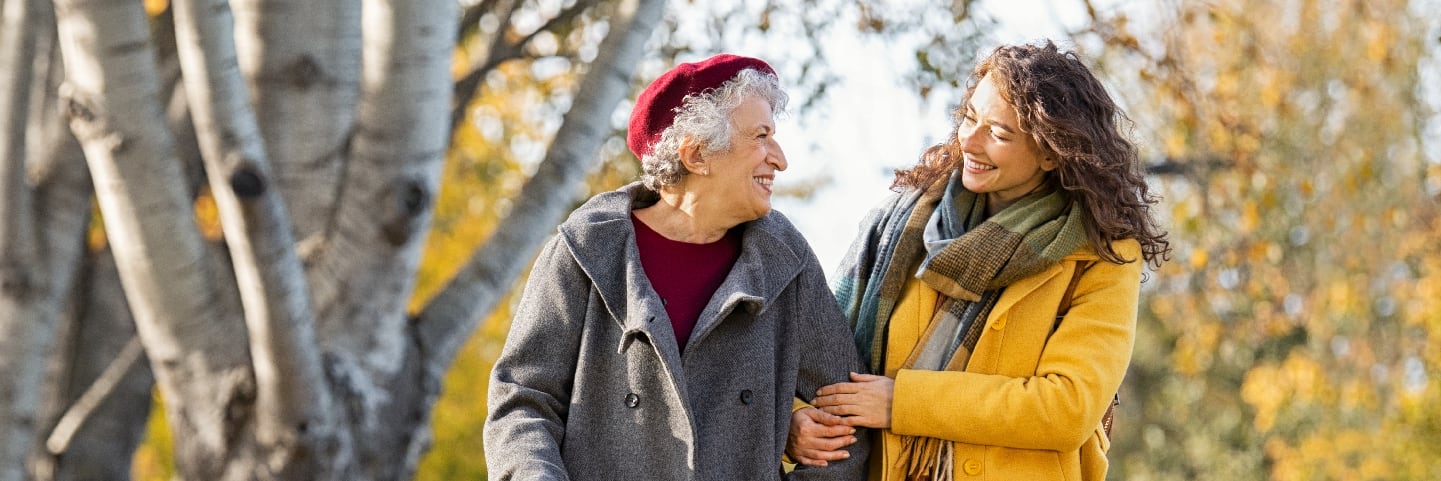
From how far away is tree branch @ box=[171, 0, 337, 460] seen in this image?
14.6ft

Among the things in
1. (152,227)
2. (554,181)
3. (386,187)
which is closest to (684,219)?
(152,227)

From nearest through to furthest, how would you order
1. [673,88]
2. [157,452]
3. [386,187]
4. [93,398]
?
[673,88] < [386,187] < [93,398] < [157,452]

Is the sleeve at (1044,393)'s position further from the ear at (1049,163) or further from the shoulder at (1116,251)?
the ear at (1049,163)

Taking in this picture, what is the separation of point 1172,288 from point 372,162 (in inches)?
255

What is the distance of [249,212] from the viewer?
4492 mm

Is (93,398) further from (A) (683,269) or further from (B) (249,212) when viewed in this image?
(A) (683,269)

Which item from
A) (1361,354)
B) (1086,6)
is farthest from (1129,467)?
(1086,6)

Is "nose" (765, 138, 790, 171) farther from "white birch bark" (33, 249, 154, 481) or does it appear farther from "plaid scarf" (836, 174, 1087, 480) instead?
"white birch bark" (33, 249, 154, 481)

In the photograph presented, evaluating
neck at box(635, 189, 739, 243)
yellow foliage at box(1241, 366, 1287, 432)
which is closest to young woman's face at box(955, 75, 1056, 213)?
neck at box(635, 189, 739, 243)

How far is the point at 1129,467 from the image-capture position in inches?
821

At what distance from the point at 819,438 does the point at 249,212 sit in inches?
76.0

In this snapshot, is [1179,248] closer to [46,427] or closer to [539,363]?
[46,427]

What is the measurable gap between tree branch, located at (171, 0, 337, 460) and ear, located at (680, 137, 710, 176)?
1.66m

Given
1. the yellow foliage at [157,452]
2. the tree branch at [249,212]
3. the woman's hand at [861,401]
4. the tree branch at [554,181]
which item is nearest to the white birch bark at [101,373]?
the tree branch at [554,181]
